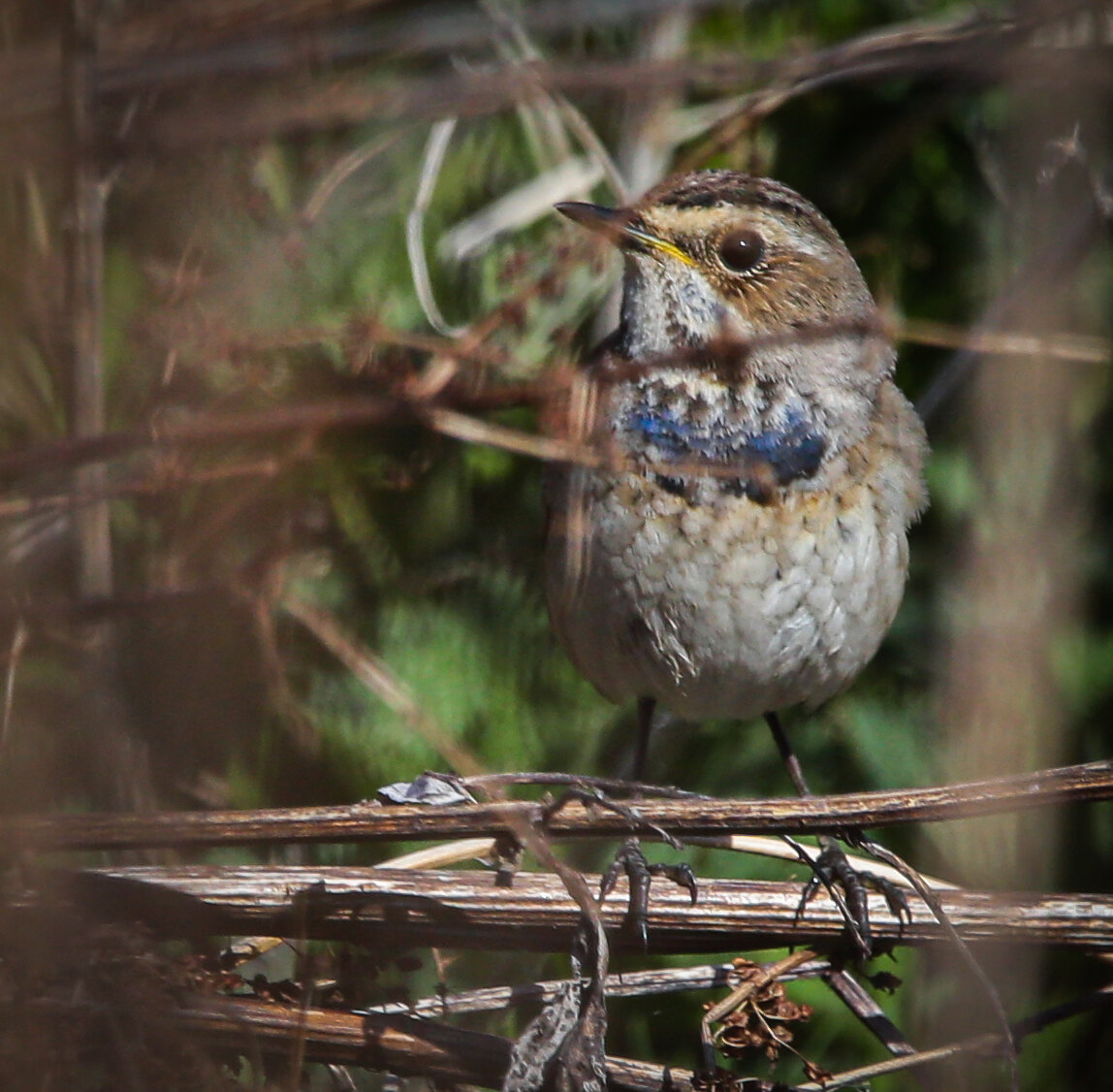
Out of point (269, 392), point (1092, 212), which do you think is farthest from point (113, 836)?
point (1092, 212)

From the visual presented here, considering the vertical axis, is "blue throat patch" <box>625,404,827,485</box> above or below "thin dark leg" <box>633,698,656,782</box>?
above

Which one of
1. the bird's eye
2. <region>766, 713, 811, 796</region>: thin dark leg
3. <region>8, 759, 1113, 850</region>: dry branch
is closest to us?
<region>8, 759, 1113, 850</region>: dry branch

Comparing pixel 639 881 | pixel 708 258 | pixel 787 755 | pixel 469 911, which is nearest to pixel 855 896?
pixel 639 881

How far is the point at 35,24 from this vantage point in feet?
12.1

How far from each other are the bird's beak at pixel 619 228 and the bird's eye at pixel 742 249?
85mm

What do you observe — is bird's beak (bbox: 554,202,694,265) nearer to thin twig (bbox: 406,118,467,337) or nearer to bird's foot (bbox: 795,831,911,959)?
thin twig (bbox: 406,118,467,337)

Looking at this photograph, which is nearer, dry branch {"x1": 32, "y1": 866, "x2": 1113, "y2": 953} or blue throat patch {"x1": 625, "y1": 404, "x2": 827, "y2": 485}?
dry branch {"x1": 32, "y1": 866, "x2": 1113, "y2": 953}

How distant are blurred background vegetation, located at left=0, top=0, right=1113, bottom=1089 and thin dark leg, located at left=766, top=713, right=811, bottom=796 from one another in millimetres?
173

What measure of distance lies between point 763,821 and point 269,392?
1.66 m

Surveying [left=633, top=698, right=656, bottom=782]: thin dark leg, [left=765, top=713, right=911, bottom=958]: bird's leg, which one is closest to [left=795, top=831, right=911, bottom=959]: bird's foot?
[left=765, top=713, right=911, bottom=958]: bird's leg

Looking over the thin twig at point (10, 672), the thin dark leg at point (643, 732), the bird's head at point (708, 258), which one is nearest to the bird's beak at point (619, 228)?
the bird's head at point (708, 258)

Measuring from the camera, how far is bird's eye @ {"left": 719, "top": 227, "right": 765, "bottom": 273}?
140 inches

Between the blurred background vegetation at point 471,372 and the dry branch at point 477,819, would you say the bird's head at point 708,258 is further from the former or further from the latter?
the dry branch at point 477,819

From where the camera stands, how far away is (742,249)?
11.7 ft
